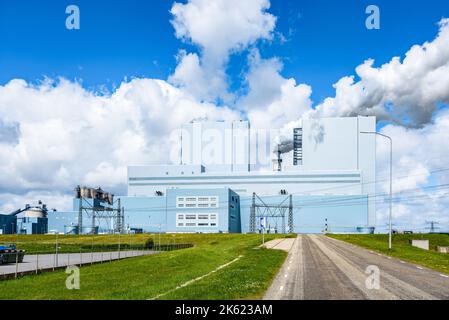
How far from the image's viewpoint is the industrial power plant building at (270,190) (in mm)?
154125

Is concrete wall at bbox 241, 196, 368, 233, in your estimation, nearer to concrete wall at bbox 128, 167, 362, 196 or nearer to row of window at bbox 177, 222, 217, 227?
concrete wall at bbox 128, 167, 362, 196

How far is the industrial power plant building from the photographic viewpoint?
154 meters

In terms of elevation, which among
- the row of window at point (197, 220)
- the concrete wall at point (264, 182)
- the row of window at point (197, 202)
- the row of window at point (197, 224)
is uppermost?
the concrete wall at point (264, 182)

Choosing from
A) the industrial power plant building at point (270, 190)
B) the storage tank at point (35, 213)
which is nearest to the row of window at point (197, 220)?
the industrial power plant building at point (270, 190)

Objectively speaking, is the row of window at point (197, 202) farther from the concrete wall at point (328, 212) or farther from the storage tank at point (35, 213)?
the storage tank at point (35, 213)

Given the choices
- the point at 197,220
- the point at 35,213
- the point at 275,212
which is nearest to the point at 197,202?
the point at 197,220

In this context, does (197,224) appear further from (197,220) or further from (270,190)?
(270,190)

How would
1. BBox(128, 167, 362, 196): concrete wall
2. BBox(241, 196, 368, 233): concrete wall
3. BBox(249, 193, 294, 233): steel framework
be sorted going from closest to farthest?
BBox(249, 193, 294, 233): steel framework < BBox(241, 196, 368, 233): concrete wall < BBox(128, 167, 362, 196): concrete wall

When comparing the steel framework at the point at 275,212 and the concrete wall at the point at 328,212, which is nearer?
the steel framework at the point at 275,212

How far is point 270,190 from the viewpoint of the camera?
170m

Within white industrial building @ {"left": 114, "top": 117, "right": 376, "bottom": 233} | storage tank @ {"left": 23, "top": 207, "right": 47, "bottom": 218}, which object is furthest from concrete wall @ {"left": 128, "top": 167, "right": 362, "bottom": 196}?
storage tank @ {"left": 23, "top": 207, "right": 47, "bottom": 218}

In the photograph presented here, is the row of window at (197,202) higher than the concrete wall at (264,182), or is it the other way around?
the concrete wall at (264,182)
